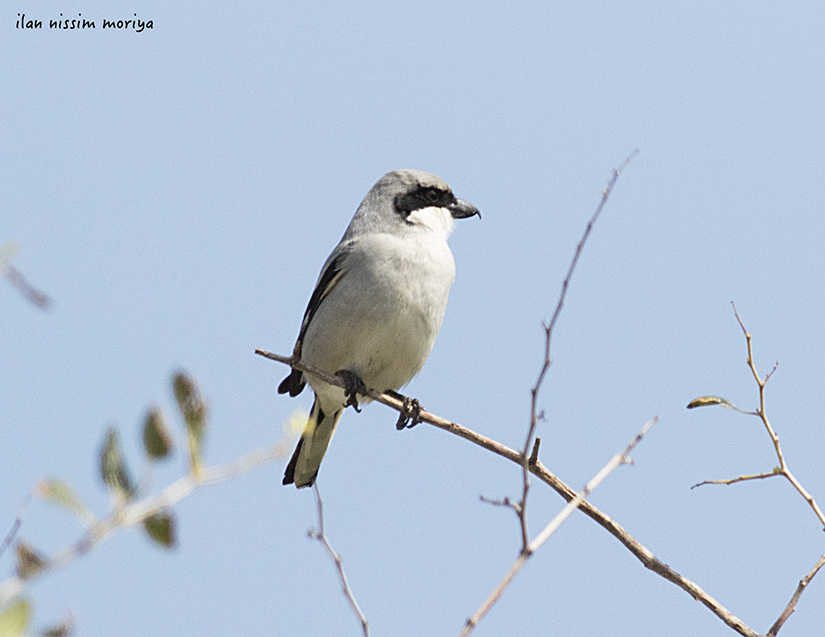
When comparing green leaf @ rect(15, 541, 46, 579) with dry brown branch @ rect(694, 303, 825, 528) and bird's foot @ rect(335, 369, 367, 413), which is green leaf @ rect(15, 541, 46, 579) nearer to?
dry brown branch @ rect(694, 303, 825, 528)

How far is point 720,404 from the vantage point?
357cm

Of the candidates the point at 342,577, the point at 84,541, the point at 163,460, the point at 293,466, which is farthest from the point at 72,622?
the point at 293,466

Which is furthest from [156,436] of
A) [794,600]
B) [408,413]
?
[408,413]

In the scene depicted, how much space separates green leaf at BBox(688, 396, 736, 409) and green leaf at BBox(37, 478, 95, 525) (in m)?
2.97

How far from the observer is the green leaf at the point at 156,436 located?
1154mm

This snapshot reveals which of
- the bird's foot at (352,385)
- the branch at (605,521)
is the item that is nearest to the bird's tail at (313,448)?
the bird's foot at (352,385)

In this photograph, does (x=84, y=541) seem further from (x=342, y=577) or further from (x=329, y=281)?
(x=329, y=281)

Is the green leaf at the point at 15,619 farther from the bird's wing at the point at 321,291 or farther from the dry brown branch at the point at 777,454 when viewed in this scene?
the bird's wing at the point at 321,291

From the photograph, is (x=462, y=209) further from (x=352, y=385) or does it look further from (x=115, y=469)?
(x=115, y=469)

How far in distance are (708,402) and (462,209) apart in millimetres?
3861

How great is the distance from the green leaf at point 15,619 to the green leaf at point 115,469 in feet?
0.58

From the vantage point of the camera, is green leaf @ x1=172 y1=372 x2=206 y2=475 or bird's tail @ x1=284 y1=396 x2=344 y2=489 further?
bird's tail @ x1=284 y1=396 x2=344 y2=489

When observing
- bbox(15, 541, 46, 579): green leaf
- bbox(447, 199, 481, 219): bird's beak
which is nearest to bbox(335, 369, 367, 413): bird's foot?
bbox(447, 199, 481, 219): bird's beak

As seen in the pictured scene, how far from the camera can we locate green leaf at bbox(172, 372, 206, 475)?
1187 mm
